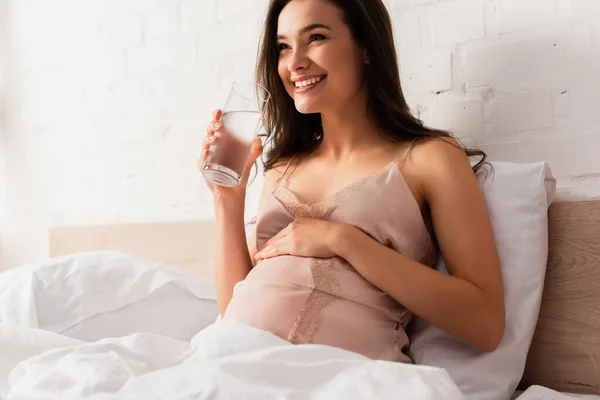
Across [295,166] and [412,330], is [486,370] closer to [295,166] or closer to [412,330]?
[412,330]

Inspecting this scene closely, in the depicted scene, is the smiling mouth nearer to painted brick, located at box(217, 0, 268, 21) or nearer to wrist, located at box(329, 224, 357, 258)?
wrist, located at box(329, 224, 357, 258)

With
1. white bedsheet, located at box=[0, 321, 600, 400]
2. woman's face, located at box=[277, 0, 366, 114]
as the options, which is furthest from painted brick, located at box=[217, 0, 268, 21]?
white bedsheet, located at box=[0, 321, 600, 400]

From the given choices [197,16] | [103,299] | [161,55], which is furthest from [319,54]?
[161,55]

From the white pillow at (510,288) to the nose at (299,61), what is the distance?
0.40 m

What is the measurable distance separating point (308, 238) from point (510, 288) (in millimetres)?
368

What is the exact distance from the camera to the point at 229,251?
1531 millimetres

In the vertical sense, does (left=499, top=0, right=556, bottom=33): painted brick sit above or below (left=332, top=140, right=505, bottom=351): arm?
above

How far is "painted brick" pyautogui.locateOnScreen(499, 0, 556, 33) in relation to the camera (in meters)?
1.42

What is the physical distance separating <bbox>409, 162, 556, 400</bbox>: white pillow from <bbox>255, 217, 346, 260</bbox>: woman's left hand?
0.81 ft

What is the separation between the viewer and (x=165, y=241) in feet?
6.98

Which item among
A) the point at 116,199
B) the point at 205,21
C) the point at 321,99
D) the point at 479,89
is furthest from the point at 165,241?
the point at 479,89

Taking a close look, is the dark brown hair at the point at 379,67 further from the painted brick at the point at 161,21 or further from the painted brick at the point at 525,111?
the painted brick at the point at 161,21

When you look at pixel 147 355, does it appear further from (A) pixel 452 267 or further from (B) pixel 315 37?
(B) pixel 315 37

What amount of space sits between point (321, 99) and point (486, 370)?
0.58 m
